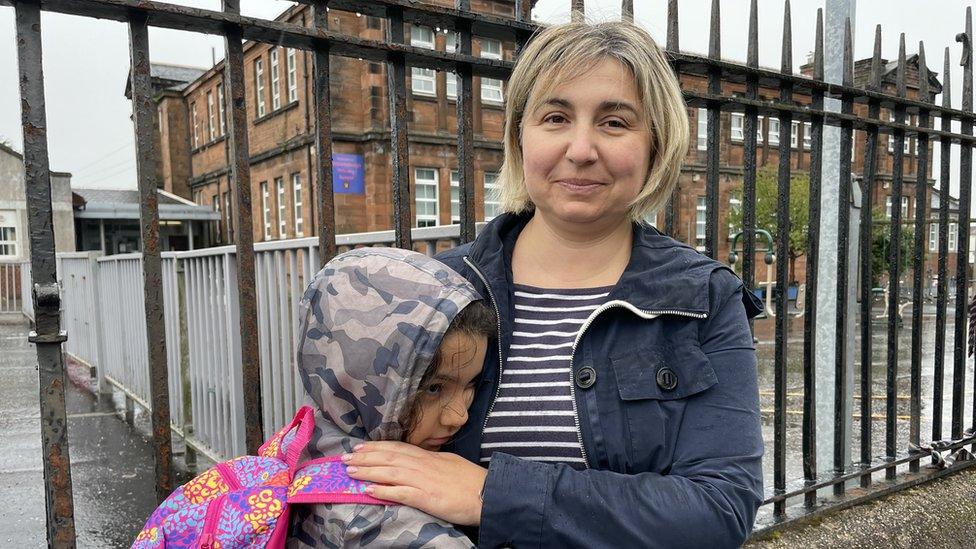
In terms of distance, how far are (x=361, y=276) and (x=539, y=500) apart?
1.74 ft

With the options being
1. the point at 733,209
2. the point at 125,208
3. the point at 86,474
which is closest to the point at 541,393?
the point at 86,474

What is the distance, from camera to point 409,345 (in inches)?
45.4

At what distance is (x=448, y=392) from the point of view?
1.32 m

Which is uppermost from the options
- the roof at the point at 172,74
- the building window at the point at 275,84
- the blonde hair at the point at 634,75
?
the roof at the point at 172,74

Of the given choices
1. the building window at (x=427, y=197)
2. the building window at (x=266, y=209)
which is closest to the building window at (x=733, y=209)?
the building window at (x=427, y=197)

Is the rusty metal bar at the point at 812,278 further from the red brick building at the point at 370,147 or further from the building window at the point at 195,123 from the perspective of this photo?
the building window at the point at 195,123

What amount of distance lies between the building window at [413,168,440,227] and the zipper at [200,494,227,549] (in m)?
21.6

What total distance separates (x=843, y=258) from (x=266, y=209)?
26718mm

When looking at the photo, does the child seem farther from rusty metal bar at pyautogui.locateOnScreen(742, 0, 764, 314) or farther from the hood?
rusty metal bar at pyautogui.locateOnScreen(742, 0, 764, 314)

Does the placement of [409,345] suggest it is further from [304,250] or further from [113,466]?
[113,466]

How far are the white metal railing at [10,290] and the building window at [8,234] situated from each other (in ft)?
39.6

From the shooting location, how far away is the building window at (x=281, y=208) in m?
25.9

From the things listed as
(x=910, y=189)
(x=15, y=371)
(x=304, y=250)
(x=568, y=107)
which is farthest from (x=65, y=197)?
(x=910, y=189)

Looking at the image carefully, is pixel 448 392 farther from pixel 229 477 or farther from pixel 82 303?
pixel 82 303
